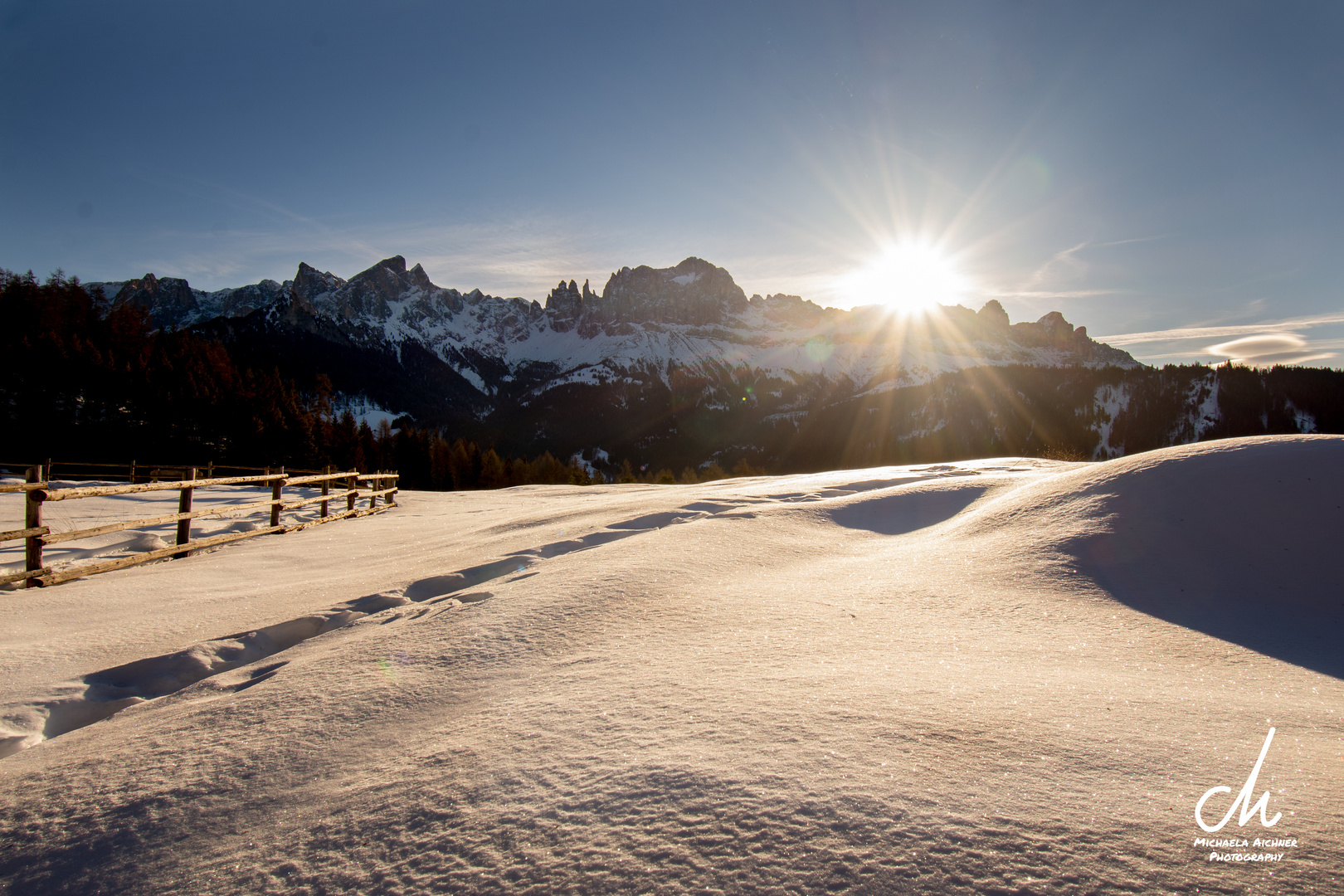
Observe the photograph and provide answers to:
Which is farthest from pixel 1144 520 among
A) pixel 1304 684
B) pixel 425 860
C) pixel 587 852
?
pixel 425 860

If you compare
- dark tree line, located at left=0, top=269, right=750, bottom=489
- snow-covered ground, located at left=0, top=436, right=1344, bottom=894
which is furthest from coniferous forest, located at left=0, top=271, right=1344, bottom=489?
snow-covered ground, located at left=0, top=436, right=1344, bottom=894

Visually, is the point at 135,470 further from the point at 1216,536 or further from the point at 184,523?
the point at 1216,536

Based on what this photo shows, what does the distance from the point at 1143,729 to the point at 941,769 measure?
0.99m

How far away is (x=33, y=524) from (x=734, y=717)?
8.56 metres

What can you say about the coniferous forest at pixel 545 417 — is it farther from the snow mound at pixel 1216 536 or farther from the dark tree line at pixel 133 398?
Result: the snow mound at pixel 1216 536

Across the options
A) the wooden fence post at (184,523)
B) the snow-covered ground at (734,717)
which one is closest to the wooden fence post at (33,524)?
the snow-covered ground at (734,717)

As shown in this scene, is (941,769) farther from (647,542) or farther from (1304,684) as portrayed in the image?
(647,542)

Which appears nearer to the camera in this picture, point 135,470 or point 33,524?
point 33,524

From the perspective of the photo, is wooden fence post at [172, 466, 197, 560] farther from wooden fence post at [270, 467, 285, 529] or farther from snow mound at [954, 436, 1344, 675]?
snow mound at [954, 436, 1344, 675]

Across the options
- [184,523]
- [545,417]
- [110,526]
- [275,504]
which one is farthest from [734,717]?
[545,417]

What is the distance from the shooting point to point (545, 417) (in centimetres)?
18500

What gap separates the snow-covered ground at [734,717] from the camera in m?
1.39

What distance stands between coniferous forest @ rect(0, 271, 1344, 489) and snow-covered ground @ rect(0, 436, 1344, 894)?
30.1 meters

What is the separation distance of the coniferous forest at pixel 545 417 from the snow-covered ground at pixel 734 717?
30.1 m
